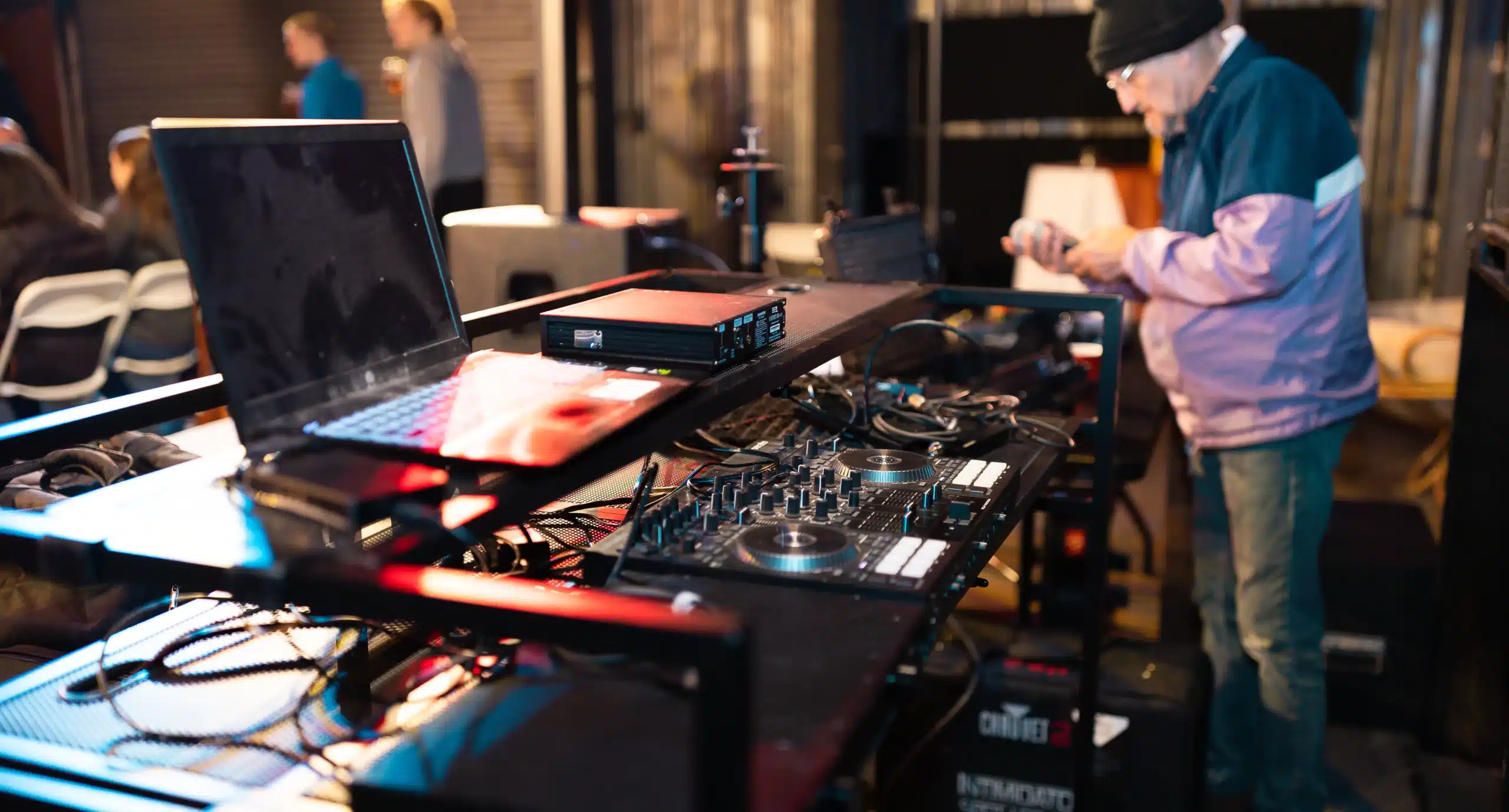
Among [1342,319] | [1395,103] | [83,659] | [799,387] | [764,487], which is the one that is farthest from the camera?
[1395,103]

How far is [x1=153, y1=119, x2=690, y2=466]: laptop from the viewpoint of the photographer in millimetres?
863

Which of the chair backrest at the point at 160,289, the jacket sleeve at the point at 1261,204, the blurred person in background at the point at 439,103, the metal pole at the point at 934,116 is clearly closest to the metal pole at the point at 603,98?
the blurred person in background at the point at 439,103

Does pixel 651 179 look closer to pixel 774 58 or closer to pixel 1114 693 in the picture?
pixel 774 58

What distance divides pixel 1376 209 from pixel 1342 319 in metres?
3.04

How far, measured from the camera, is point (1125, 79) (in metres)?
2.10

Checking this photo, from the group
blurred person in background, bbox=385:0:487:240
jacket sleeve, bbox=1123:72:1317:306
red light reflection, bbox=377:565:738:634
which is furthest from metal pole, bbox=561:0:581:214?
red light reflection, bbox=377:565:738:634

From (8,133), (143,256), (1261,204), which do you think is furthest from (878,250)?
(8,133)

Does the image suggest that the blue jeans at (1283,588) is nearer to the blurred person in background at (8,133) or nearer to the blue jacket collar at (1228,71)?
the blue jacket collar at (1228,71)

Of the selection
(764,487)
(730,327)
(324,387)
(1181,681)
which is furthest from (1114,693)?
(324,387)

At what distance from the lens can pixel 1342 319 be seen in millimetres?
2021

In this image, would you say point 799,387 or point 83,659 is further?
point 799,387

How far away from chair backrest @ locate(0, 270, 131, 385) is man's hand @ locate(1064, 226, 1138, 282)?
291 centimetres

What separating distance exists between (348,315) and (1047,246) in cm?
138

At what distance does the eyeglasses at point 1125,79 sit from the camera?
82.0 inches
